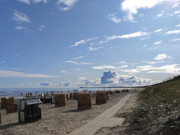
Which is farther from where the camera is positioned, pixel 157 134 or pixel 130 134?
pixel 130 134

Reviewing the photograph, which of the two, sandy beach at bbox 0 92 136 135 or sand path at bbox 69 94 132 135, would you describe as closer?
sand path at bbox 69 94 132 135

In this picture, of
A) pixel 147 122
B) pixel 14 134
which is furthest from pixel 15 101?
pixel 147 122

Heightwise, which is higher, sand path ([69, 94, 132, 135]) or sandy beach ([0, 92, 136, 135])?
sand path ([69, 94, 132, 135])

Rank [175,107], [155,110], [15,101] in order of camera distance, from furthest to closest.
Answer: [15,101] → [155,110] → [175,107]

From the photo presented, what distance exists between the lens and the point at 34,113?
13477 mm

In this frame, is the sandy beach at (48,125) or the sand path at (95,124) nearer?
the sand path at (95,124)

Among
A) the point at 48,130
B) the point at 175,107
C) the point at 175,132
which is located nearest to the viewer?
the point at 175,132

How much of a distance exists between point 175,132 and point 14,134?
7337 millimetres

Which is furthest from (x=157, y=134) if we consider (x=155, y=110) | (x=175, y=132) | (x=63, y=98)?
(x=63, y=98)

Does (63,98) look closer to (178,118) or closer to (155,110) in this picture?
(155,110)

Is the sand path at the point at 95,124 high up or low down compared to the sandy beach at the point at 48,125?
up

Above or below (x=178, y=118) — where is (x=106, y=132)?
below

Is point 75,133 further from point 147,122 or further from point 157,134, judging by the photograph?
point 157,134

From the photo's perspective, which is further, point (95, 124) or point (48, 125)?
point (48, 125)
